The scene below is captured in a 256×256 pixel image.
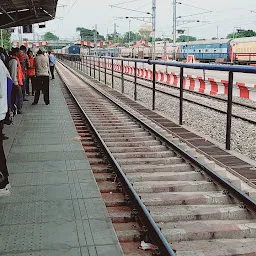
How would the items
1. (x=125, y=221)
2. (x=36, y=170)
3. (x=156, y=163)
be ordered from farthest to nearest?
1. (x=156, y=163)
2. (x=36, y=170)
3. (x=125, y=221)

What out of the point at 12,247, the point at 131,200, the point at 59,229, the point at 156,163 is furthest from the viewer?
the point at 156,163

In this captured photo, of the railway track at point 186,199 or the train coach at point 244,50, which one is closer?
the railway track at point 186,199

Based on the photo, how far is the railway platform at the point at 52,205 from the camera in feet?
11.1

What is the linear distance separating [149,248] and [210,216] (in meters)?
1.00

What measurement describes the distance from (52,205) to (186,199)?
4.85 ft

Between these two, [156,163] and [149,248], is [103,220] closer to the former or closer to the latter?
[149,248]

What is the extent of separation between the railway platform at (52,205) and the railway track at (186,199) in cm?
52

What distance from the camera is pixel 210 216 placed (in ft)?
14.0

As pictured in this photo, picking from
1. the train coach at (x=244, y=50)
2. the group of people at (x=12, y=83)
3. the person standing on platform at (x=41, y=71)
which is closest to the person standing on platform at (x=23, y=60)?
the group of people at (x=12, y=83)

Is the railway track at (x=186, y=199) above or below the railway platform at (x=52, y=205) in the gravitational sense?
below

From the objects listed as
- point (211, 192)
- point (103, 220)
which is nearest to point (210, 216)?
point (211, 192)

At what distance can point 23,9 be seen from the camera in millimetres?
15992

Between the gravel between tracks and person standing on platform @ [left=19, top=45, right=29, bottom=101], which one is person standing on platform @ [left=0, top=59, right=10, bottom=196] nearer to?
the gravel between tracks

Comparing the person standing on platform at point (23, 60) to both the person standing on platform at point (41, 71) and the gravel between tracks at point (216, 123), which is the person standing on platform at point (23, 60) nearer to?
the person standing on platform at point (41, 71)
